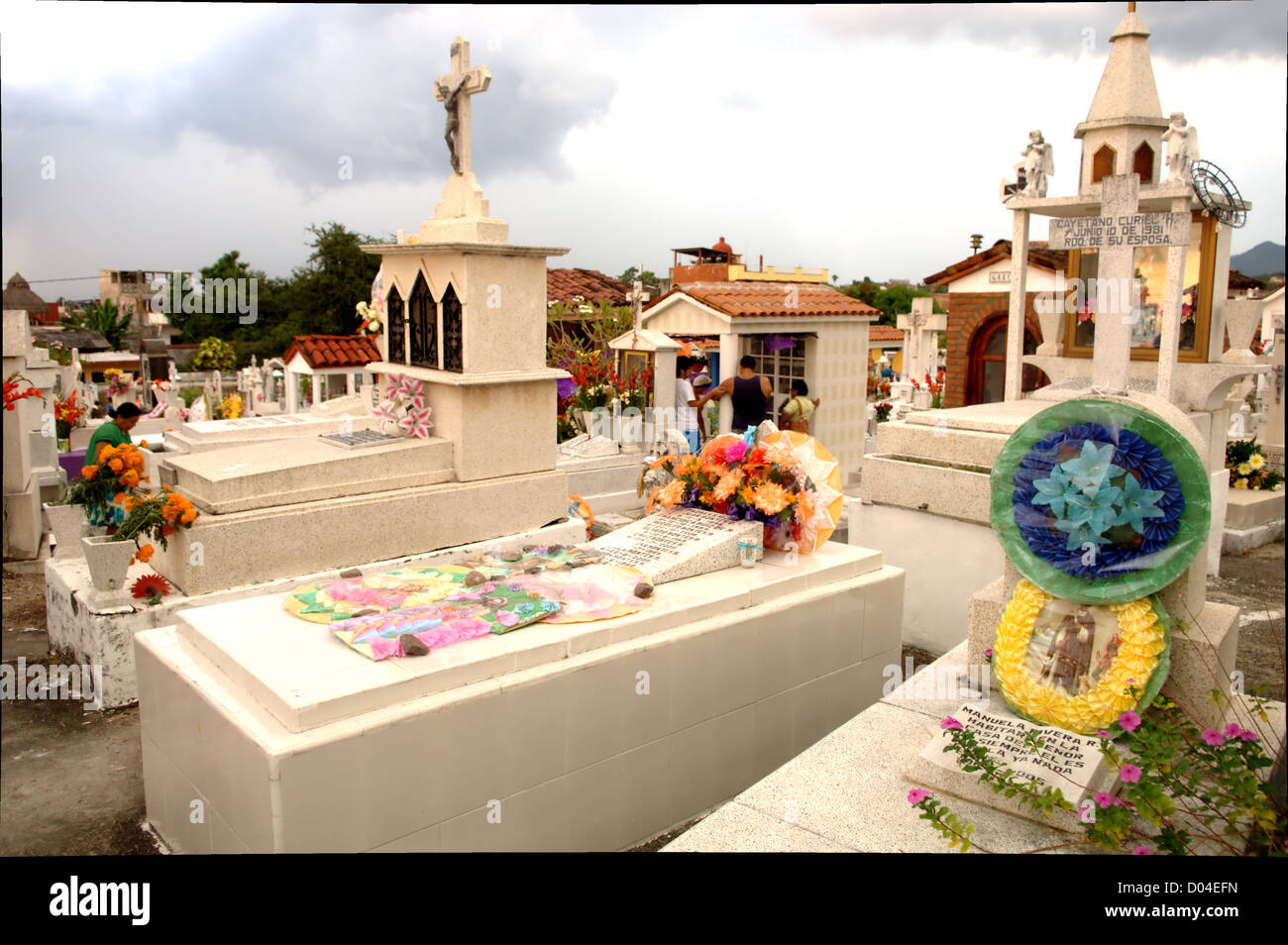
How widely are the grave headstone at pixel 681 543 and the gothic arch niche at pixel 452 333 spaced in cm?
225

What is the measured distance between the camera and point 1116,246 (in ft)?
18.2

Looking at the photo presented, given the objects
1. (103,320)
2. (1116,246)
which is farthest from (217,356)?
(1116,246)

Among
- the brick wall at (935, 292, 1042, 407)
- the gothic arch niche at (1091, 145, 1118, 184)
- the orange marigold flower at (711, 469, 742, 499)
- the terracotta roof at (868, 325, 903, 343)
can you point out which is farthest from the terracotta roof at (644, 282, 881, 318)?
the terracotta roof at (868, 325, 903, 343)

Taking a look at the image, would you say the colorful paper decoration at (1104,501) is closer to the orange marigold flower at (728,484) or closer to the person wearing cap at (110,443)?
the orange marigold flower at (728,484)

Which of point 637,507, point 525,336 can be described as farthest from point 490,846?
point 637,507

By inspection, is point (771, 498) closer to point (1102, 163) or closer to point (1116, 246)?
point (1116, 246)

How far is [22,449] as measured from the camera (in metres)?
9.85

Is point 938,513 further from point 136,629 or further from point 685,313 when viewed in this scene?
point 685,313

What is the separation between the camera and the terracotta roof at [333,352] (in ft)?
47.2

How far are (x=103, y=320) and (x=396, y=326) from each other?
125 ft

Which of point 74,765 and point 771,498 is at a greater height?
point 771,498

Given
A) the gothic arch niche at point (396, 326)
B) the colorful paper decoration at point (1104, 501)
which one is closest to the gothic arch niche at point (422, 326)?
the gothic arch niche at point (396, 326)

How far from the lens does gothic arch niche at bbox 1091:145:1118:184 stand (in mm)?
8453

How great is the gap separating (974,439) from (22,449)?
912 cm
